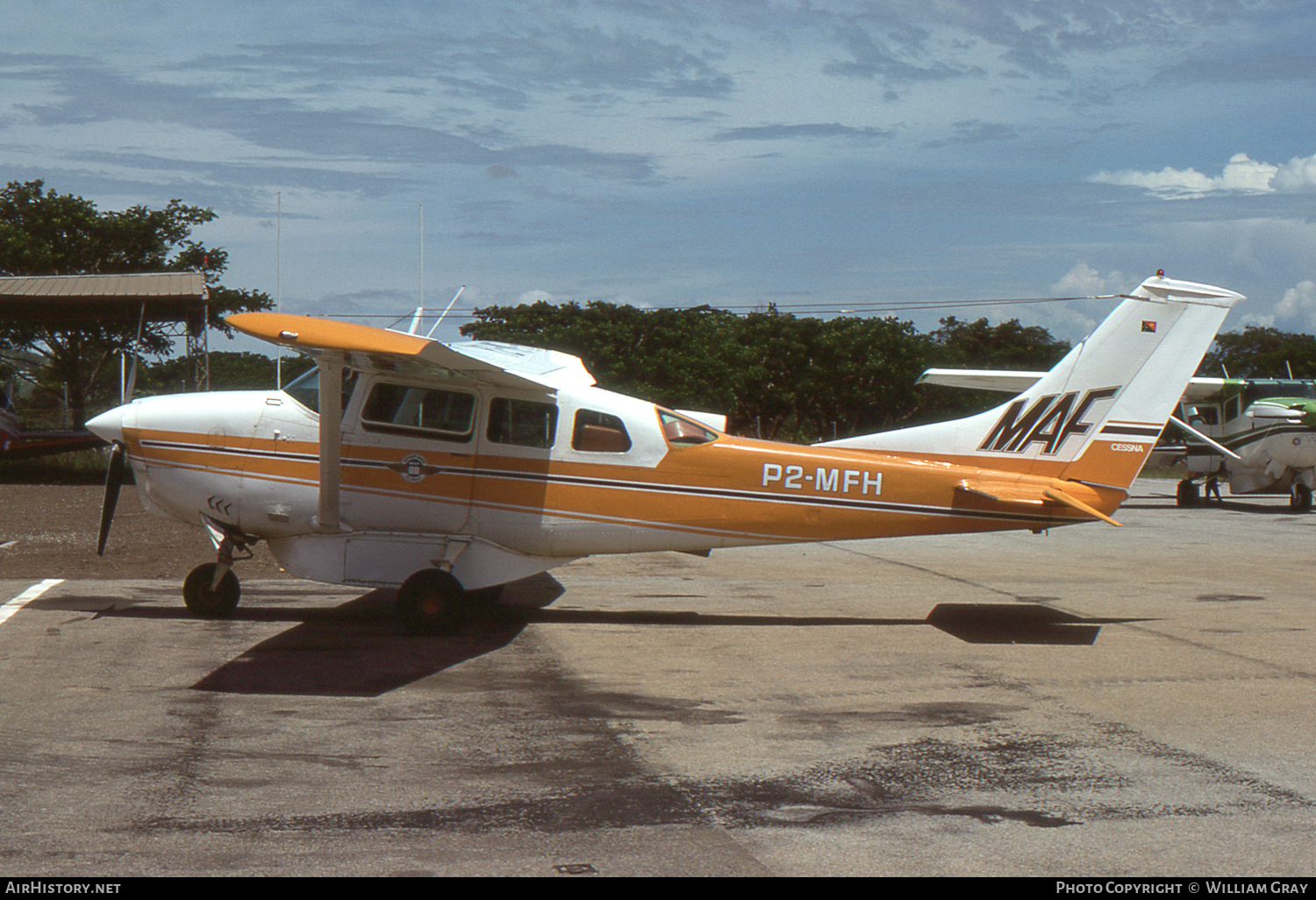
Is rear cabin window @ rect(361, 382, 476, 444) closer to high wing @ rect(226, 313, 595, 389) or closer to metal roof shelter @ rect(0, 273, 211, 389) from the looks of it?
high wing @ rect(226, 313, 595, 389)

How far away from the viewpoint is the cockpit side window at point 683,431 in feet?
32.4

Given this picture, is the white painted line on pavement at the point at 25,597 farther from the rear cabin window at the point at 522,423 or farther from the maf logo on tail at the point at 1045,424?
the maf logo on tail at the point at 1045,424

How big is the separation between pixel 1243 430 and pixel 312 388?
25116 mm

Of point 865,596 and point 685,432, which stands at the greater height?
point 685,432

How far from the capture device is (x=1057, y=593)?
39.8 feet

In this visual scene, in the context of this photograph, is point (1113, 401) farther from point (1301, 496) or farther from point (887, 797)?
point (1301, 496)

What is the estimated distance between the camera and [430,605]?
30.5 ft

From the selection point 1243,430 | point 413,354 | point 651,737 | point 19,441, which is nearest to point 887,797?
point 651,737

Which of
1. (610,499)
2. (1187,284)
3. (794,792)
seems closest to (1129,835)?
(794,792)

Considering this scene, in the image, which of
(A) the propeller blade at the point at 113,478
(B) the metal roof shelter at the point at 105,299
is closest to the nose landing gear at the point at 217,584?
(A) the propeller blade at the point at 113,478

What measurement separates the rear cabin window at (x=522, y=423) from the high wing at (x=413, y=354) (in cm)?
18

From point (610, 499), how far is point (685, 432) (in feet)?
2.99

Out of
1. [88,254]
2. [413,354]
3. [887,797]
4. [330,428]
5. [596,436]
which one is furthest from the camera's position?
[88,254]
